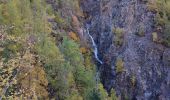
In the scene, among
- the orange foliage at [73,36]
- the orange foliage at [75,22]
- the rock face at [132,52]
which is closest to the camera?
the rock face at [132,52]

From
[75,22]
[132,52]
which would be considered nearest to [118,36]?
[132,52]

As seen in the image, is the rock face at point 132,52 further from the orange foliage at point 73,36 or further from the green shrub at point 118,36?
the orange foliage at point 73,36

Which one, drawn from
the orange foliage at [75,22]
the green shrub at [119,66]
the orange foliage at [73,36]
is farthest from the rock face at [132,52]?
the orange foliage at [73,36]

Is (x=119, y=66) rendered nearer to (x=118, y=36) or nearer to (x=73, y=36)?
(x=118, y=36)

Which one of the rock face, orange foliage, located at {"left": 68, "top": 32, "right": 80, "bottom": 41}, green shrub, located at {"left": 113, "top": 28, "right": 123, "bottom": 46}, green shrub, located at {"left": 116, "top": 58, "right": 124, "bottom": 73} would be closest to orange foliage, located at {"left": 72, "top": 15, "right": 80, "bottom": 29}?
the rock face

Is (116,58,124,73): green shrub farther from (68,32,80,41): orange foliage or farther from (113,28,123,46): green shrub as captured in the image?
(68,32,80,41): orange foliage

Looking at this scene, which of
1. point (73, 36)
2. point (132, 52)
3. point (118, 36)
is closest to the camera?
point (132, 52)

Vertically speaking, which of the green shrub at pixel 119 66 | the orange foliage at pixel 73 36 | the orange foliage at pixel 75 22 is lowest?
the green shrub at pixel 119 66

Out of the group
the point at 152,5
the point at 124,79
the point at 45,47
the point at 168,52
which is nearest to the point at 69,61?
the point at 45,47
